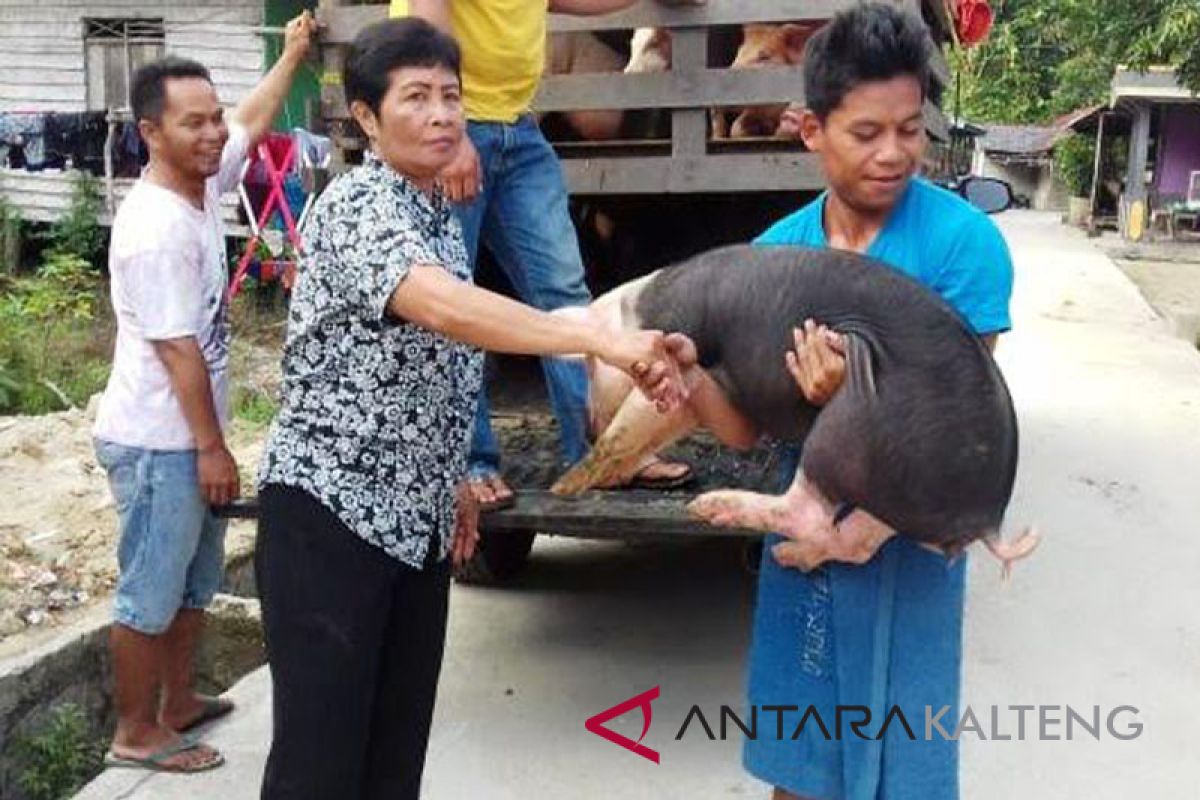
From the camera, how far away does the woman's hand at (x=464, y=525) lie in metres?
2.73

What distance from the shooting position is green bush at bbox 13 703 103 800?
3.77m

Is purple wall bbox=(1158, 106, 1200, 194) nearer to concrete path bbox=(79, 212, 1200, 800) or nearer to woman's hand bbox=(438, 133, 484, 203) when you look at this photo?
concrete path bbox=(79, 212, 1200, 800)

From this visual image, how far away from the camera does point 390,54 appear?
2375mm

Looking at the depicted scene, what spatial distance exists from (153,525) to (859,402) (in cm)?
215

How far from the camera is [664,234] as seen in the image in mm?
5629

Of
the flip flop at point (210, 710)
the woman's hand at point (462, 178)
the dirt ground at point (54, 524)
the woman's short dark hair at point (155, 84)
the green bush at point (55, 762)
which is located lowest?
→ the green bush at point (55, 762)

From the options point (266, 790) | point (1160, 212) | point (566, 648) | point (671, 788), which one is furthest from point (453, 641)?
point (1160, 212)

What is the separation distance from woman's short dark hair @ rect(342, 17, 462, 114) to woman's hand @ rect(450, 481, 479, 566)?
2.69 feet

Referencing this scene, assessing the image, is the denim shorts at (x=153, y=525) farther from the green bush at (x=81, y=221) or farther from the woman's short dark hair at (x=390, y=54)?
the green bush at (x=81, y=221)

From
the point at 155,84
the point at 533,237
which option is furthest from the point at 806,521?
the point at 155,84

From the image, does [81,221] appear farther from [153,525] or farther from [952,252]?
[952,252]

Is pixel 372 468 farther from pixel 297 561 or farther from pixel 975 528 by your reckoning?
pixel 975 528

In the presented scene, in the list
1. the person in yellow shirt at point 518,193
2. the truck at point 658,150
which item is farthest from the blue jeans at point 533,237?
the truck at point 658,150

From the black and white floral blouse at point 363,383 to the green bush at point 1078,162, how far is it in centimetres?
3481
